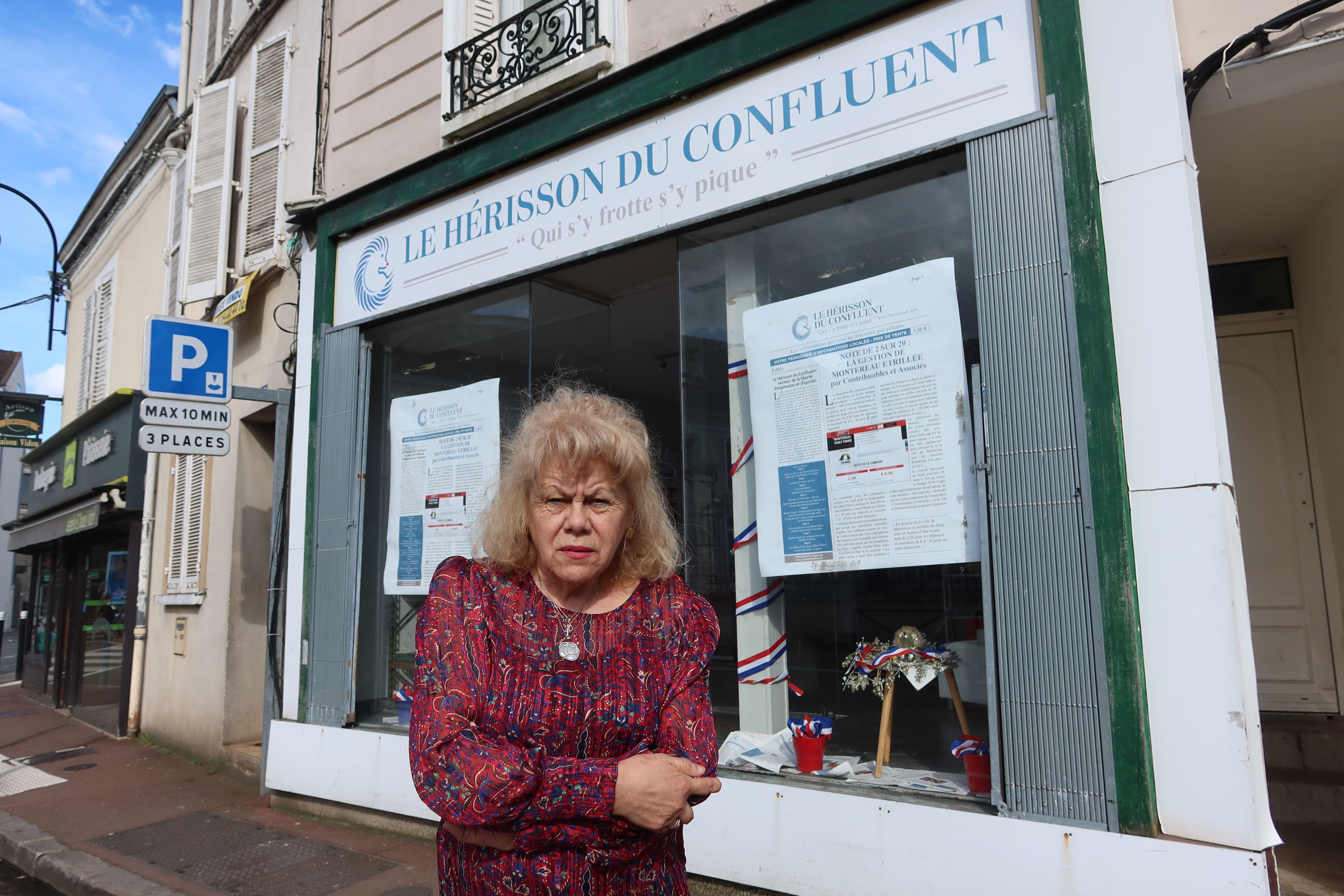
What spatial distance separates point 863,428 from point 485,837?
8.54 ft

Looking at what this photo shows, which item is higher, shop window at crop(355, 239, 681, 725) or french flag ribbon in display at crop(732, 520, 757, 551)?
shop window at crop(355, 239, 681, 725)

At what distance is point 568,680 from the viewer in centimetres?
182

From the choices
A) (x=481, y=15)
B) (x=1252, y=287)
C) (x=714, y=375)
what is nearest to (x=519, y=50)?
(x=481, y=15)

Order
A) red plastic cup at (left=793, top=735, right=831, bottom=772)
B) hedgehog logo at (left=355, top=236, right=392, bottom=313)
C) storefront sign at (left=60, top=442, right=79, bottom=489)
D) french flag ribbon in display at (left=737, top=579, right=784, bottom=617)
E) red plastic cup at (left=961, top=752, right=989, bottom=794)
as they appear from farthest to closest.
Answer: storefront sign at (left=60, top=442, right=79, bottom=489) < hedgehog logo at (left=355, top=236, right=392, bottom=313) < french flag ribbon in display at (left=737, top=579, right=784, bottom=617) < red plastic cup at (left=793, top=735, right=831, bottom=772) < red plastic cup at (left=961, top=752, right=989, bottom=794)


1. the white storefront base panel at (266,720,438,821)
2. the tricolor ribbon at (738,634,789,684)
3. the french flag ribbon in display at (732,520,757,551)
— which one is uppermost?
the french flag ribbon in display at (732,520,757,551)

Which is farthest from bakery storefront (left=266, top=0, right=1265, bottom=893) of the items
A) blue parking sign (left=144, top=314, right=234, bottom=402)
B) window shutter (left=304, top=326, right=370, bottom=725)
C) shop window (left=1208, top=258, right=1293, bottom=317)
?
shop window (left=1208, top=258, right=1293, bottom=317)

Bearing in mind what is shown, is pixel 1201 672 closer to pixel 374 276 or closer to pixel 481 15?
pixel 374 276

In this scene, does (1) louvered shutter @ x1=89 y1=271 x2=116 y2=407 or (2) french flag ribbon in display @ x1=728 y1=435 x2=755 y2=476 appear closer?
(2) french flag ribbon in display @ x1=728 y1=435 x2=755 y2=476

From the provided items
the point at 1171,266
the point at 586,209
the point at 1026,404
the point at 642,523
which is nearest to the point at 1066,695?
the point at 1026,404

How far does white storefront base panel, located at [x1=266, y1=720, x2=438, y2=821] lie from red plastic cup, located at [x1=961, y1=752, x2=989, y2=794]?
306cm

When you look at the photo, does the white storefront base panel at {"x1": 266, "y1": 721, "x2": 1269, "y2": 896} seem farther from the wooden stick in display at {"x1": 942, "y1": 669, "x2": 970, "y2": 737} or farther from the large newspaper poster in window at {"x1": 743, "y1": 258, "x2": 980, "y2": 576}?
the large newspaper poster in window at {"x1": 743, "y1": 258, "x2": 980, "y2": 576}

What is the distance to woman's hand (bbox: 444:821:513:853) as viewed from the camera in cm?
168

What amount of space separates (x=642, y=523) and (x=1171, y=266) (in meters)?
2.28

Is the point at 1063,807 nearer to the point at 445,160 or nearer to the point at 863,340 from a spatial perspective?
the point at 863,340
